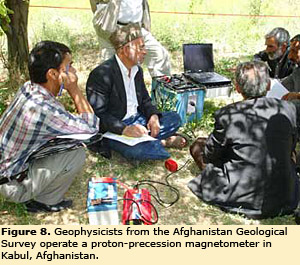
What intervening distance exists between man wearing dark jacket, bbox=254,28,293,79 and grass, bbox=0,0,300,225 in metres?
0.94

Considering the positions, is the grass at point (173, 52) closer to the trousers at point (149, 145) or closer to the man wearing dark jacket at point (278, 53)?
the trousers at point (149, 145)

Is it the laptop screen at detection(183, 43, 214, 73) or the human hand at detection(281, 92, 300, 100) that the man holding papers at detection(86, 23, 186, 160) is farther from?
the human hand at detection(281, 92, 300, 100)

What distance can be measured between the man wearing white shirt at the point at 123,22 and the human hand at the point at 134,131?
152 centimetres

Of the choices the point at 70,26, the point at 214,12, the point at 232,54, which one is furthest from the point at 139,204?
the point at 214,12

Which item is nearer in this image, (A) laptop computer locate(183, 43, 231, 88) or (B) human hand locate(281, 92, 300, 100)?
(B) human hand locate(281, 92, 300, 100)

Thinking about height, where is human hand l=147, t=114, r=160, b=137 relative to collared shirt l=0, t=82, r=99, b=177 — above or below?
below

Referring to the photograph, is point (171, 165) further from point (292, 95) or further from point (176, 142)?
point (292, 95)

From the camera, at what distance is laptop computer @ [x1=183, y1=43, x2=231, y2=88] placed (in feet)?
17.4

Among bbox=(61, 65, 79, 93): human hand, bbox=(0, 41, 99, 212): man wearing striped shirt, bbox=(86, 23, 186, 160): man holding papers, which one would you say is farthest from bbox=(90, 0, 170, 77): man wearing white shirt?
bbox=(0, 41, 99, 212): man wearing striped shirt

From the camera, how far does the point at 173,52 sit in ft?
25.2

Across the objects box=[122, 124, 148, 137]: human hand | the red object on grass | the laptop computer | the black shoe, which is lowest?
the black shoe

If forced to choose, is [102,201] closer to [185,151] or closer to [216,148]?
[216,148]

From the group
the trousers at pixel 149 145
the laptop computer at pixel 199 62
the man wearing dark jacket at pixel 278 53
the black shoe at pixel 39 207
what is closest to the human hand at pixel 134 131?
the trousers at pixel 149 145

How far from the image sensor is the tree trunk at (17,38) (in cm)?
565
